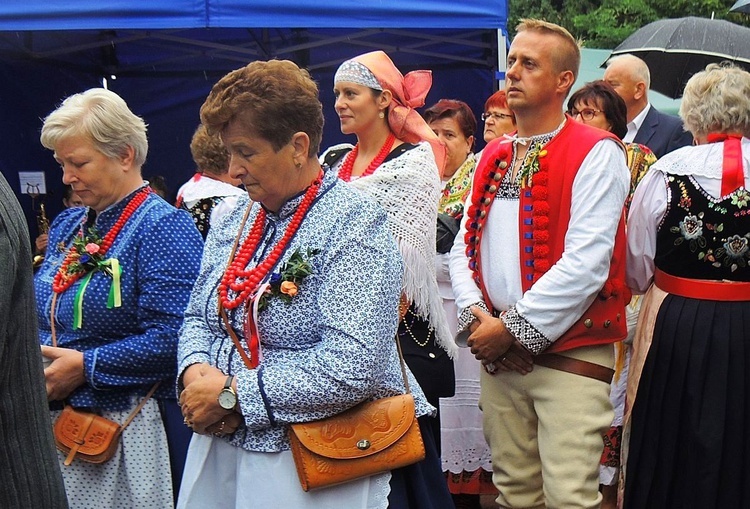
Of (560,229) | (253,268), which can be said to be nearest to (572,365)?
(560,229)

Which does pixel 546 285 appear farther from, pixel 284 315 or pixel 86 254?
pixel 86 254

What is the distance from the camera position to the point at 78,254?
8.98 feet

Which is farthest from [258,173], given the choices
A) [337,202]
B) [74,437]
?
[74,437]

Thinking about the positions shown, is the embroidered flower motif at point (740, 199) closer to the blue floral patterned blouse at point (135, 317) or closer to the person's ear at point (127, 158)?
the blue floral patterned blouse at point (135, 317)

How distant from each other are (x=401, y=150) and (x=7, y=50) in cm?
510

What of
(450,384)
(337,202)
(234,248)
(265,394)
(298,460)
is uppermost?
(337,202)

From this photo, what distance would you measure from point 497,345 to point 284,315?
114 cm

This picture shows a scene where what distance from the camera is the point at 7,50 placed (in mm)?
7207

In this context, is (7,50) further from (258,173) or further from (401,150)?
(258,173)

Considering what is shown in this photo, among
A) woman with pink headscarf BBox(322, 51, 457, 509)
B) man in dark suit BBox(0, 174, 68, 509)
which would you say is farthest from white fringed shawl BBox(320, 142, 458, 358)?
man in dark suit BBox(0, 174, 68, 509)

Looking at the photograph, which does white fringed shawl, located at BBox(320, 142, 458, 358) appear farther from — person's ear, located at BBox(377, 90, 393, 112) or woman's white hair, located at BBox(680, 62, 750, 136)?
woman's white hair, located at BBox(680, 62, 750, 136)

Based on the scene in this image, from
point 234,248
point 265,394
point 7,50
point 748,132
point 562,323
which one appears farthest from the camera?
point 7,50

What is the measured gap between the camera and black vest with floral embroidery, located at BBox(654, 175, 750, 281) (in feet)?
10.3

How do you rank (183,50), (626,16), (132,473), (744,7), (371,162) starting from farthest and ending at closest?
1. (626,16)
2. (183,50)
3. (744,7)
4. (371,162)
5. (132,473)
